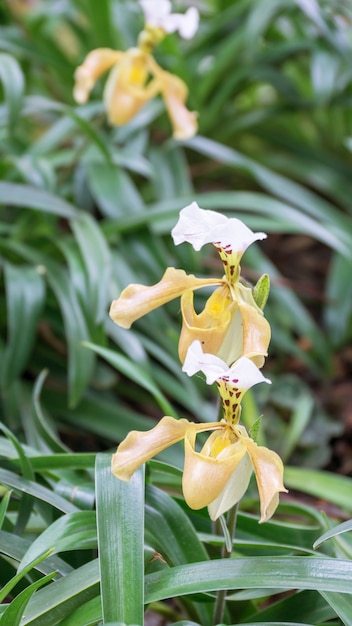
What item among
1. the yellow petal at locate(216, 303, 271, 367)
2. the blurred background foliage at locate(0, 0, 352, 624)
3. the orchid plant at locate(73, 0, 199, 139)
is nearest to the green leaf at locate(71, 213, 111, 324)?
the blurred background foliage at locate(0, 0, 352, 624)

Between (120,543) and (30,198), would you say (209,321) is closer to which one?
(120,543)

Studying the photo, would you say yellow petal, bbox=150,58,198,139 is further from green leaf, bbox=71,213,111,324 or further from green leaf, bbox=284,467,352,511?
green leaf, bbox=284,467,352,511

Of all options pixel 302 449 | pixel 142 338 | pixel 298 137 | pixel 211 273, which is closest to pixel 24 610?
pixel 142 338

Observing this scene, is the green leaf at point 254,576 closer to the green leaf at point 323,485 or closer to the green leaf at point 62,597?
the green leaf at point 62,597

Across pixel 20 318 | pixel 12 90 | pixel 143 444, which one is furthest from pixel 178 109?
pixel 143 444

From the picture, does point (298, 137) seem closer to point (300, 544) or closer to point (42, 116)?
point (42, 116)

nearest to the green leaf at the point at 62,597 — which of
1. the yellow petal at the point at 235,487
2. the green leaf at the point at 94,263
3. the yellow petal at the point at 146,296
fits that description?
the yellow petal at the point at 235,487

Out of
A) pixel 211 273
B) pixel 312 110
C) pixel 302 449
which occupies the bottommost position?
pixel 302 449
